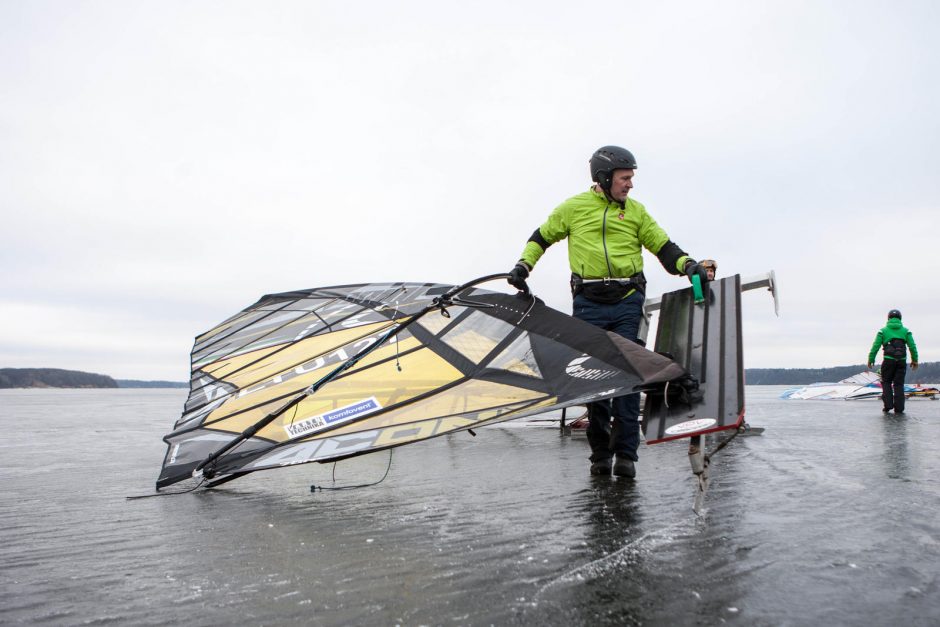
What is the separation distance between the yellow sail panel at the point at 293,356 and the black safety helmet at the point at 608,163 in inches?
81.3

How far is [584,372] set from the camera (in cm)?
381

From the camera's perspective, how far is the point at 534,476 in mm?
4805

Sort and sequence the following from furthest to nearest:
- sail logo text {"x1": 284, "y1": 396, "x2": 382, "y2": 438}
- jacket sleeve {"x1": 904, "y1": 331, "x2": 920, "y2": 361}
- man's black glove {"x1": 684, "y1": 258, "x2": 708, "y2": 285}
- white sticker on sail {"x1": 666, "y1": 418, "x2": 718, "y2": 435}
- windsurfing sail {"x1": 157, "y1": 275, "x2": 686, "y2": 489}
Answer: jacket sleeve {"x1": 904, "y1": 331, "x2": 920, "y2": 361} → man's black glove {"x1": 684, "y1": 258, "x2": 708, "y2": 285} → sail logo text {"x1": 284, "y1": 396, "x2": 382, "y2": 438} → windsurfing sail {"x1": 157, "y1": 275, "x2": 686, "y2": 489} → white sticker on sail {"x1": 666, "y1": 418, "x2": 718, "y2": 435}

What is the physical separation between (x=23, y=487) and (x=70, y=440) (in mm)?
5438

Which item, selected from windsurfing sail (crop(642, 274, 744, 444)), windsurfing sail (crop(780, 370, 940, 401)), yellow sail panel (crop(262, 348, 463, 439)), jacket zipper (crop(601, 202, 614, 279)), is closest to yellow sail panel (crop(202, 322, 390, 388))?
yellow sail panel (crop(262, 348, 463, 439))

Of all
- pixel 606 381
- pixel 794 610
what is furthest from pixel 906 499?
pixel 794 610

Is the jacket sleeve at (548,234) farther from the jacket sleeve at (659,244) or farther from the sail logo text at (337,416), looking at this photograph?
the sail logo text at (337,416)

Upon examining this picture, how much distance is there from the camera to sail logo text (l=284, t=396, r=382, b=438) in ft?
13.1

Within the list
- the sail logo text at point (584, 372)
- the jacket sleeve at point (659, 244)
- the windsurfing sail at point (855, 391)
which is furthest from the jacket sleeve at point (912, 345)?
the sail logo text at point (584, 372)

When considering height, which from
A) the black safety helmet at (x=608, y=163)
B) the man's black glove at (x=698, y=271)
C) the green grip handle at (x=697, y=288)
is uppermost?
the black safety helmet at (x=608, y=163)

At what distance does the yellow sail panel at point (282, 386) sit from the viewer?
4.45 metres

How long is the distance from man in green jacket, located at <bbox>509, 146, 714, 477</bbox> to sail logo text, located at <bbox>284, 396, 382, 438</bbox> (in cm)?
130

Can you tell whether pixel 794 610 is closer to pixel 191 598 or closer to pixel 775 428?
pixel 191 598

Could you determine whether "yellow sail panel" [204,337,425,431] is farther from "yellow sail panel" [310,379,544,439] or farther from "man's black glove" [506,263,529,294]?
"man's black glove" [506,263,529,294]
